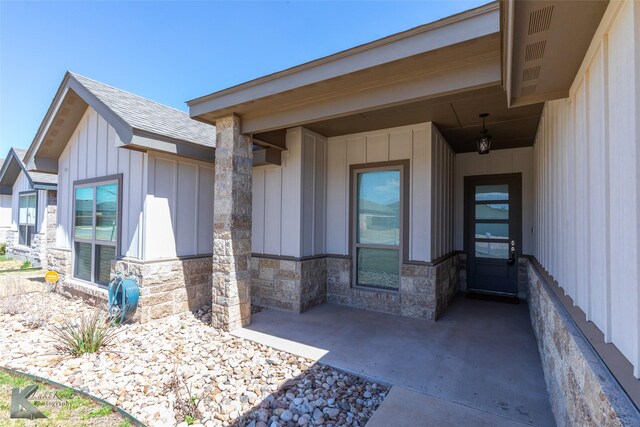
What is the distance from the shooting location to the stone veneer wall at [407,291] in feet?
14.5

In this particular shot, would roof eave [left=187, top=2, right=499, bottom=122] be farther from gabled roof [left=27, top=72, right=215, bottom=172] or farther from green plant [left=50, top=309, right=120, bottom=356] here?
green plant [left=50, top=309, right=120, bottom=356]

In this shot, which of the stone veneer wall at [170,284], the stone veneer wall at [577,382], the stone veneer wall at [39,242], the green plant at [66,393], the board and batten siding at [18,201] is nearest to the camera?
the stone veneer wall at [577,382]

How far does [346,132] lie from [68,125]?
17.8 ft

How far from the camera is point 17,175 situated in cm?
1045

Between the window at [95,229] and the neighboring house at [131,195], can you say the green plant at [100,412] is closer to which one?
the neighboring house at [131,195]

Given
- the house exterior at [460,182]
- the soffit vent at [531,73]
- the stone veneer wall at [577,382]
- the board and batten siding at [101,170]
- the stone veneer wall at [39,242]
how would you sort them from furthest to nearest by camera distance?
the stone veneer wall at [39,242], the board and batten siding at [101,170], the soffit vent at [531,73], the house exterior at [460,182], the stone veneer wall at [577,382]

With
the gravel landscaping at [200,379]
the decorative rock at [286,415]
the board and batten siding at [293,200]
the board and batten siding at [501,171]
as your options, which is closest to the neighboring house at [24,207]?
the gravel landscaping at [200,379]

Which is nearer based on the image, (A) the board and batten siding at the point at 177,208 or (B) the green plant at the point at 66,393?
(B) the green plant at the point at 66,393

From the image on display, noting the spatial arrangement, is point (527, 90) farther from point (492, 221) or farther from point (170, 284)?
point (170, 284)

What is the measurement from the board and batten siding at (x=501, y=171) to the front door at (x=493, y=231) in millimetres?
90

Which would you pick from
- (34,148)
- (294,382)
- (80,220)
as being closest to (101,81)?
(34,148)

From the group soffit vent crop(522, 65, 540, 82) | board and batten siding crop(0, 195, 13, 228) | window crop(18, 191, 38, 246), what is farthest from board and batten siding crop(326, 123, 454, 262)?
board and batten siding crop(0, 195, 13, 228)

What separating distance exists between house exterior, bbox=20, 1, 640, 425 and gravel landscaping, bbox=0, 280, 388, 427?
0.68 meters

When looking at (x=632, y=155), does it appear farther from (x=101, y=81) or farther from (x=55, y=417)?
(x=101, y=81)
